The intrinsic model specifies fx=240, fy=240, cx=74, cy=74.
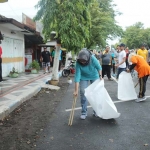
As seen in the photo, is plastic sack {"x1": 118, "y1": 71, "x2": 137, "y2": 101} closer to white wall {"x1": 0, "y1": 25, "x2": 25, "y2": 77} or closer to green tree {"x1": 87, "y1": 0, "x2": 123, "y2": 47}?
white wall {"x1": 0, "y1": 25, "x2": 25, "y2": 77}

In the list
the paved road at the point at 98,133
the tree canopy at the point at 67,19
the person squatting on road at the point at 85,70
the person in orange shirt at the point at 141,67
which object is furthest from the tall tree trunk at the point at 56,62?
the person squatting on road at the point at 85,70

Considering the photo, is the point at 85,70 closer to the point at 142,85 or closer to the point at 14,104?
the point at 14,104

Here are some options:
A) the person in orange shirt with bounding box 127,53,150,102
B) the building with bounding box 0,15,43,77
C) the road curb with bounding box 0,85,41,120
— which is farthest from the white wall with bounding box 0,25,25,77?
the person in orange shirt with bounding box 127,53,150,102

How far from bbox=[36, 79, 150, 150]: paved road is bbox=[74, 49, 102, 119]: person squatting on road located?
1.90ft

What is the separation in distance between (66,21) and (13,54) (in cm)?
684

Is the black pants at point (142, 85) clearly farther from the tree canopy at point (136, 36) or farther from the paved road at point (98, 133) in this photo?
the tree canopy at point (136, 36)

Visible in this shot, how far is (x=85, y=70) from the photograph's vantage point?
5.33 metres

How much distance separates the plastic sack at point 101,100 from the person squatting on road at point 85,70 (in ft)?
0.89

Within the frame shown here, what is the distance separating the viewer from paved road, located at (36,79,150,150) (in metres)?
3.92

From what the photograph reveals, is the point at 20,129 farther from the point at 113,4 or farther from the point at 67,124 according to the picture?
the point at 113,4

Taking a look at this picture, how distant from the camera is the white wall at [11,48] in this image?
13831 millimetres

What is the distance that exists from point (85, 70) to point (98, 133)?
1.47 metres

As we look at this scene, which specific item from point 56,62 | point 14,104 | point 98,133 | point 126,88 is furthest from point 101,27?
point 98,133

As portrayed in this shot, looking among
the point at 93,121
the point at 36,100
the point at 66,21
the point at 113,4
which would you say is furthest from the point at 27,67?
the point at 113,4
